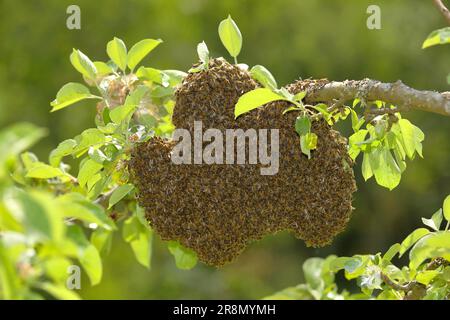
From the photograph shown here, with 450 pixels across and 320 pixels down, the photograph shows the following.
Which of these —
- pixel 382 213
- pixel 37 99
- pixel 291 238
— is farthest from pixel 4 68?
pixel 382 213

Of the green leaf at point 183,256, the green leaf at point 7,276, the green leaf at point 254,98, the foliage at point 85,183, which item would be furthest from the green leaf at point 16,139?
the green leaf at point 183,256

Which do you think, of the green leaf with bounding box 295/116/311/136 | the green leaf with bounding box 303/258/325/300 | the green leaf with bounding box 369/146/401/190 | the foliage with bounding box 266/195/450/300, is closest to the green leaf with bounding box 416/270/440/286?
the foliage with bounding box 266/195/450/300

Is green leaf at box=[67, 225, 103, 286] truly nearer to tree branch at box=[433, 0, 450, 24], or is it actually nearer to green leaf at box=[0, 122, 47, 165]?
green leaf at box=[0, 122, 47, 165]

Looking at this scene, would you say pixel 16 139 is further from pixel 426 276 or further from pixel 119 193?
pixel 426 276

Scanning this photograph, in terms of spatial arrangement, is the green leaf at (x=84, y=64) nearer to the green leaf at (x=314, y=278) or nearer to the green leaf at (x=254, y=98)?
the green leaf at (x=254, y=98)
